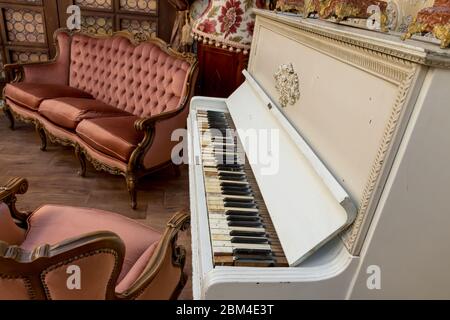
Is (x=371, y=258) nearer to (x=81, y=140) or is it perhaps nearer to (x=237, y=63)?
(x=237, y=63)

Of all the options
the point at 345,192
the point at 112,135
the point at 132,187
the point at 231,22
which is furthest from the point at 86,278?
the point at 231,22

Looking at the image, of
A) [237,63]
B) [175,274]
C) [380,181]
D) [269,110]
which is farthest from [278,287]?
[237,63]

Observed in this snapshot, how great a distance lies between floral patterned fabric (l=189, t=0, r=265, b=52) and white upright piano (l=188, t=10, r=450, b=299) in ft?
4.43

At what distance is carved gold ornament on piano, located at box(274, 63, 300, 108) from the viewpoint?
1337mm

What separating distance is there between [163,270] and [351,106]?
85 cm

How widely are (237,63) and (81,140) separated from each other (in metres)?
1.46

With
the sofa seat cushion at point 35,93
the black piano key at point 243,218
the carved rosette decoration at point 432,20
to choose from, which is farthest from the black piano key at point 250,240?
the sofa seat cushion at point 35,93

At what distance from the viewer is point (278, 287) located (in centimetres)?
86

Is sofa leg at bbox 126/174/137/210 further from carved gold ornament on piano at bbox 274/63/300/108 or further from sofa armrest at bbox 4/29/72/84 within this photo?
sofa armrest at bbox 4/29/72/84

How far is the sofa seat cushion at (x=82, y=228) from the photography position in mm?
1357

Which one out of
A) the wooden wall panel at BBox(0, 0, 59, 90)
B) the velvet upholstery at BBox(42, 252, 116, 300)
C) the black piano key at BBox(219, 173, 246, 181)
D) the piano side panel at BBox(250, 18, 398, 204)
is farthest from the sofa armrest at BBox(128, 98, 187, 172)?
A: the wooden wall panel at BBox(0, 0, 59, 90)

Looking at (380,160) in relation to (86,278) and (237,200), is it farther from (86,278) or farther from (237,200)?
(86,278)

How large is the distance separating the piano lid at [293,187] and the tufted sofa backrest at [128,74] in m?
1.30

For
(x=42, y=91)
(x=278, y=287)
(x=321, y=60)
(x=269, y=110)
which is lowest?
(x=42, y=91)
